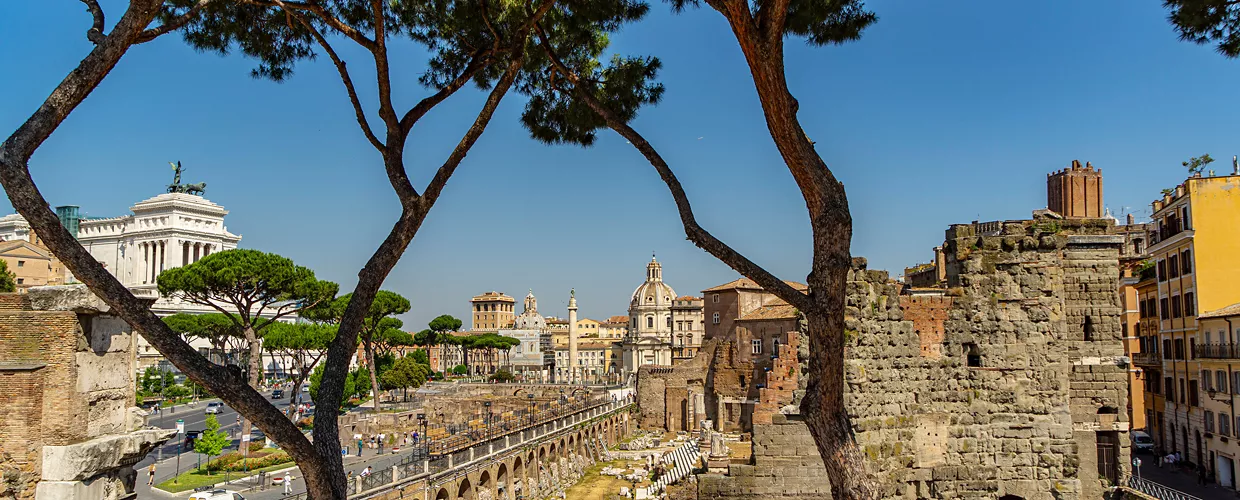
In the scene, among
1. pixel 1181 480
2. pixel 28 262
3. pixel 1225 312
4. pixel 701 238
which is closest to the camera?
pixel 701 238

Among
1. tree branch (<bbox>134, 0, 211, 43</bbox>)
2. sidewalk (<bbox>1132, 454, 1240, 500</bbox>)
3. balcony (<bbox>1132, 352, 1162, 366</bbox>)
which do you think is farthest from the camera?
balcony (<bbox>1132, 352, 1162, 366</bbox>)

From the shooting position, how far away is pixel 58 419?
5.96 m

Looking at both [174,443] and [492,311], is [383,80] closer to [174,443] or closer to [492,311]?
[174,443]

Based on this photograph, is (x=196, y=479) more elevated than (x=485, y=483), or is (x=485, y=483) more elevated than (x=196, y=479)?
(x=196, y=479)

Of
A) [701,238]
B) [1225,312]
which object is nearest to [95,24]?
[701,238]

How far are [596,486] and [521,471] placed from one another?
11.1 ft

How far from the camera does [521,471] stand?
28.9 m

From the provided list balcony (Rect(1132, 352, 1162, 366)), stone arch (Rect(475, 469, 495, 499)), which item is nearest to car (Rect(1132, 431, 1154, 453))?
balcony (Rect(1132, 352, 1162, 366))

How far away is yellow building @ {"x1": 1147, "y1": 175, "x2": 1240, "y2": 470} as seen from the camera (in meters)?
23.5

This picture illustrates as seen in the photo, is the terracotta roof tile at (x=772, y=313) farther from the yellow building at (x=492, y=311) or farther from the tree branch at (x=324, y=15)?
the yellow building at (x=492, y=311)

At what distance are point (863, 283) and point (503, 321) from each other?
5563 inches

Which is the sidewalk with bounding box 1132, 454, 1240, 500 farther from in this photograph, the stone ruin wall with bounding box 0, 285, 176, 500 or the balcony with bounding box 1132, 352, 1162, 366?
the stone ruin wall with bounding box 0, 285, 176, 500

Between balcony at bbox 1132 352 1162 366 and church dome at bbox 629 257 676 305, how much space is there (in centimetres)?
7155

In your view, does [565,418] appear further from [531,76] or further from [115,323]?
[115,323]
